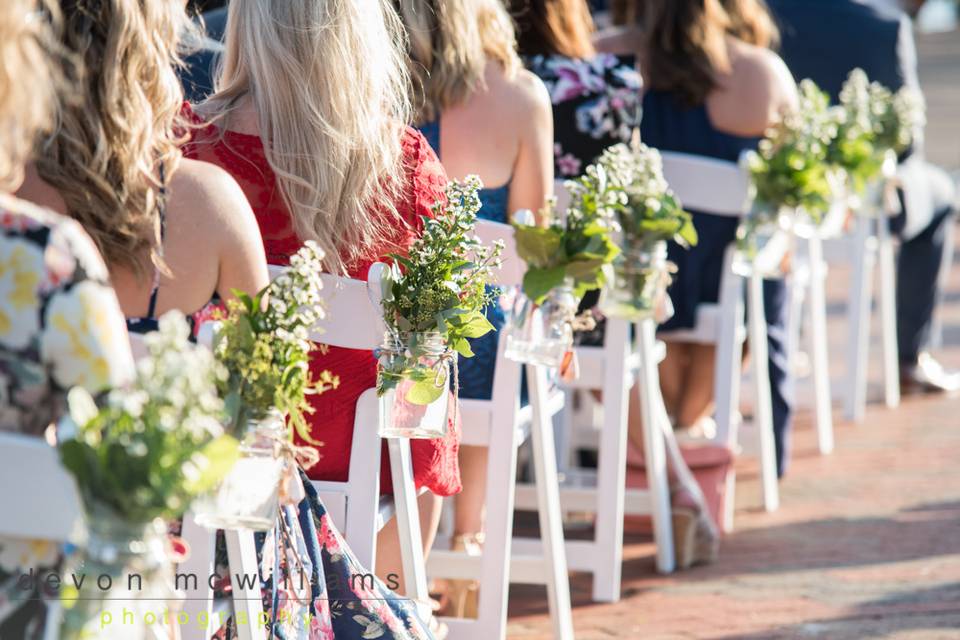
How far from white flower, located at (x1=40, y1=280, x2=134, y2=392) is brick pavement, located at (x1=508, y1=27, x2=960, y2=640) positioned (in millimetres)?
2641

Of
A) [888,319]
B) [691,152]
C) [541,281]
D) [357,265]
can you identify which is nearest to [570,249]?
[541,281]

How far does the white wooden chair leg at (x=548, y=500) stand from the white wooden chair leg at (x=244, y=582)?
55.0 inches

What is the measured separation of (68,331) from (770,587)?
10.9 ft

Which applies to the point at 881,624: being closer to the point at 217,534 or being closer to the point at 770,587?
the point at 770,587

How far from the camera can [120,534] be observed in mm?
1673

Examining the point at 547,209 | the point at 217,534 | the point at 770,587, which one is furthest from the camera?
the point at 770,587

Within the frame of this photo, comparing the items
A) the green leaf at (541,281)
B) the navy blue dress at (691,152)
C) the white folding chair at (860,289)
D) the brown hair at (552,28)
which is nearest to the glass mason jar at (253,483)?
the green leaf at (541,281)

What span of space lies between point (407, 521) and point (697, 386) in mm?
2798

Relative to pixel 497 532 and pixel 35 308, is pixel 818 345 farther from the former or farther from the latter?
pixel 35 308

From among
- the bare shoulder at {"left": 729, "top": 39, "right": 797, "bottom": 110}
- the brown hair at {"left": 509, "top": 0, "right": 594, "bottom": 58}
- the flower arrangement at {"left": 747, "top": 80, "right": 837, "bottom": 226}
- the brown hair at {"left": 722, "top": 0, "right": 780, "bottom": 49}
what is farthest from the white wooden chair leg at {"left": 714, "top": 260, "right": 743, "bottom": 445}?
the brown hair at {"left": 509, "top": 0, "right": 594, "bottom": 58}

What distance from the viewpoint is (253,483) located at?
2221 millimetres

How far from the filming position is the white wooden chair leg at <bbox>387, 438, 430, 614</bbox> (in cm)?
297

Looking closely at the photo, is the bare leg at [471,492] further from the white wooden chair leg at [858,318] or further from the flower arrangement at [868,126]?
the white wooden chair leg at [858,318]

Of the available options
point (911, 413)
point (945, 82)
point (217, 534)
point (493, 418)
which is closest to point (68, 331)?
point (217, 534)
